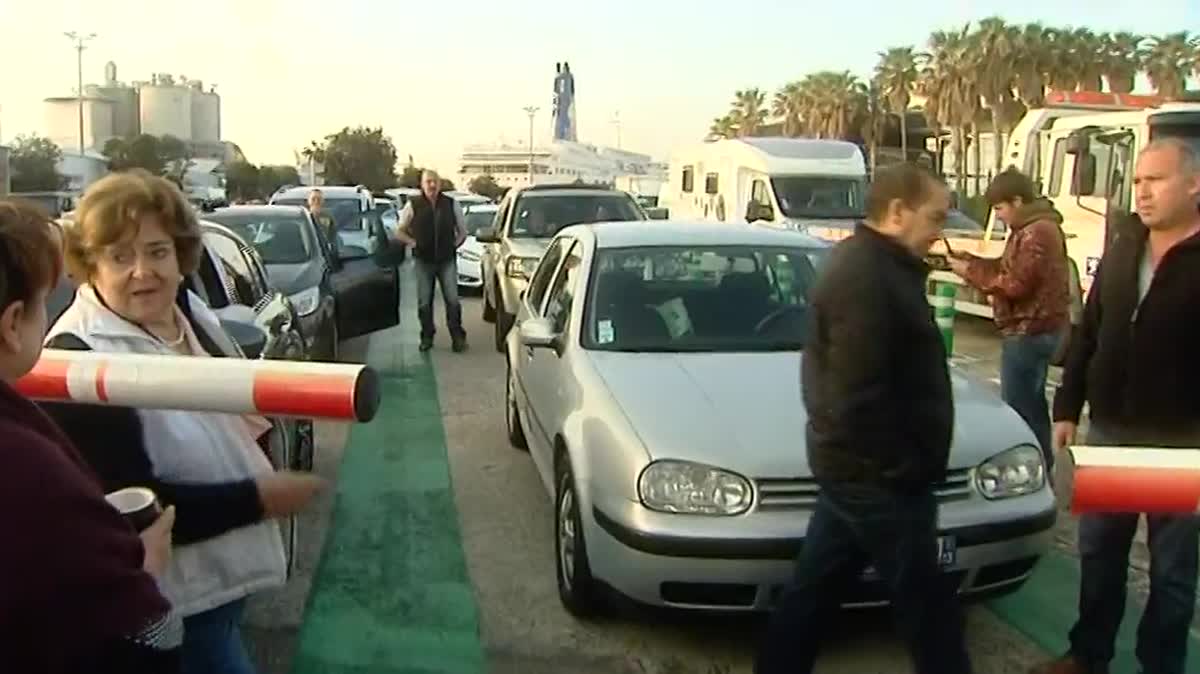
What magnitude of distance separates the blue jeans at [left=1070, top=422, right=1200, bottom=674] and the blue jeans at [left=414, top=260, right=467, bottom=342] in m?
8.74

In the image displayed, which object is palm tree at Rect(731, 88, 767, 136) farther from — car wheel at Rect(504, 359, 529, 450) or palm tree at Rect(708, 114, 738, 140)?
car wheel at Rect(504, 359, 529, 450)

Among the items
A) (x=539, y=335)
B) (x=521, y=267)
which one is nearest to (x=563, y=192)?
(x=521, y=267)

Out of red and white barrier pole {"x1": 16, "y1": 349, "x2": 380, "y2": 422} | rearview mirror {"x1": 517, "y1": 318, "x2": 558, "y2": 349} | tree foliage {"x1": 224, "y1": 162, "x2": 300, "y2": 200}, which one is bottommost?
tree foliage {"x1": 224, "y1": 162, "x2": 300, "y2": 200}

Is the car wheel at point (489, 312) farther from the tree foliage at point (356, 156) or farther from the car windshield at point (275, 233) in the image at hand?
the tree foliage at point (356, 156)

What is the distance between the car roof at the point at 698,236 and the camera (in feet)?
20.0

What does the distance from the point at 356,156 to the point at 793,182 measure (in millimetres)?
74194

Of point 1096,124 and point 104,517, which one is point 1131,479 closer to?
point 104,517

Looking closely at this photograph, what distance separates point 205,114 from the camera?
157m

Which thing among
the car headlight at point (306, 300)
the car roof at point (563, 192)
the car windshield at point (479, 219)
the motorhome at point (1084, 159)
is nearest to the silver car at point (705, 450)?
the car headlight at point (306, 300)

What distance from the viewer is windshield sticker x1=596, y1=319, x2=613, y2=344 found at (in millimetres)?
5414

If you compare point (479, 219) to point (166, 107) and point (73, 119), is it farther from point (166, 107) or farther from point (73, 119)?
point (166, 107)

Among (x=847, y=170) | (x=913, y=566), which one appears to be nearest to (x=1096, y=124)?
(x=847, y=170)

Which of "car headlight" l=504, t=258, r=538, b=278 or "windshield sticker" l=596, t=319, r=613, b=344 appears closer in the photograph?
"windshield sticker" l=596, t=319, r=613, b=344

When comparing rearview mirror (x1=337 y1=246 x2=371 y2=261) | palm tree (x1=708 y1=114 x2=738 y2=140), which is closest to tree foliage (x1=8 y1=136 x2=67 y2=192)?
palm tree (x1=708 y1=114 x2=738 y2=140)
